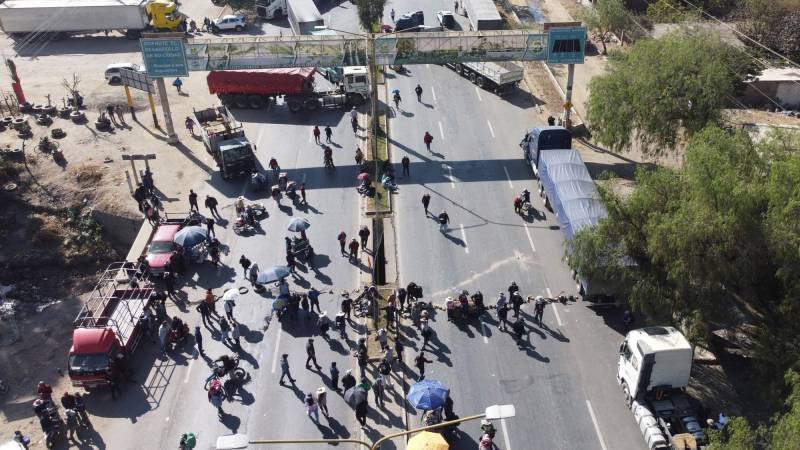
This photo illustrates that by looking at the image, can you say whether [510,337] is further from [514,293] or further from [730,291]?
[730,291]

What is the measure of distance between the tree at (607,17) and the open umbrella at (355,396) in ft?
147

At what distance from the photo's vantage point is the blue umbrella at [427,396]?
958 inches

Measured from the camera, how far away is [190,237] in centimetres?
3372

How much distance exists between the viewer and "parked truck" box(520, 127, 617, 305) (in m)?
31.1

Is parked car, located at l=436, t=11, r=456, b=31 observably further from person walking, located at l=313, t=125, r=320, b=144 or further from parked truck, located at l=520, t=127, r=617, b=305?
parked truck, located at l=520, t=127, r=617, b=305

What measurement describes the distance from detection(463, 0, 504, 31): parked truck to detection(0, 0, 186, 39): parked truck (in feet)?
93.7

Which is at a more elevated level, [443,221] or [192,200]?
[192,200]

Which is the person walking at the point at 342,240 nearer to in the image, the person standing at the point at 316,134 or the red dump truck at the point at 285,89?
the person standing at the point at 316,134

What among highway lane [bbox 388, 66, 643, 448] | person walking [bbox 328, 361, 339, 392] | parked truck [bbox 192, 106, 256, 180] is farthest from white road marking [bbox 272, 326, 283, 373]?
parked truck [bbox 192, 106, 256, 180]

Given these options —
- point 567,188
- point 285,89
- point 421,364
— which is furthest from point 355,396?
point 285,89

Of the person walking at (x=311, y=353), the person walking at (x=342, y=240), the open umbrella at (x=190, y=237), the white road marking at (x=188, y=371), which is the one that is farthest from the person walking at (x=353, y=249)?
the white road marking at (x=188, y=371)

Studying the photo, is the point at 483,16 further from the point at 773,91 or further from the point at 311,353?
the point at 311,353

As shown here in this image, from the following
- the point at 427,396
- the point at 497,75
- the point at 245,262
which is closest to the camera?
the point at 427,396

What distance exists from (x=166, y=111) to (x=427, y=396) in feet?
98.1
